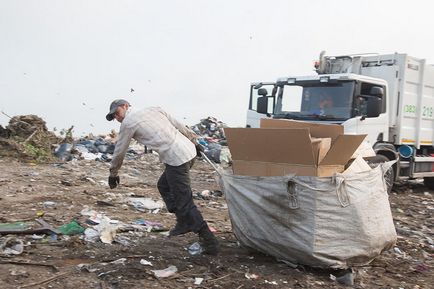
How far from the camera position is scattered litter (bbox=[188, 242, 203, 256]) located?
13.5ft

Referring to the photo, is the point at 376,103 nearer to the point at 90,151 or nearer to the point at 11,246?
the point at 11,246

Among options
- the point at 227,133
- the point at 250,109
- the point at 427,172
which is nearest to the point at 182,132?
the point at 227,133

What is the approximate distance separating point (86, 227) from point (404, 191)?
24.6ft

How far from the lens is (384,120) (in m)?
8.18

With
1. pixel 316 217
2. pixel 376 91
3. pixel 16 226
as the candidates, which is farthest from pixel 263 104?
pixel 316 217

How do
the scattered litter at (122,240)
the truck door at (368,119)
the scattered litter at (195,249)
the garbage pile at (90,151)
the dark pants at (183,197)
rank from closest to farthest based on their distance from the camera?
the dark pants at (183,197)
the scattered litter at (195,249)
the scattered litter at (122,240)
the truck door at (368,119)
the garbage pile at (90,151)

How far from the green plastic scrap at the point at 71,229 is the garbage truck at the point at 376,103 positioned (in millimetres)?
4017

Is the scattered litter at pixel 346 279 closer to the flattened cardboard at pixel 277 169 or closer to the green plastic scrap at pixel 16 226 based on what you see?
the flattened cardboard at pixel 277 169

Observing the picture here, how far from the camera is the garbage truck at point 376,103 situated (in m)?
7.45

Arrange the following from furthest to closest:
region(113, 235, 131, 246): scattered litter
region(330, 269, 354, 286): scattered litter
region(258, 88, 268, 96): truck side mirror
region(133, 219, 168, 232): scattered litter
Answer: region(258, 88, 268, 96): truck side mirror < region(133, 219, 168, 232): scattered litter < region(113, 235, 131, 246): scattered litter < region(330, 269, 354, 286): scattered litter

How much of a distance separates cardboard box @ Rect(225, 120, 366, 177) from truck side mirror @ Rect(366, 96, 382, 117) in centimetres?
361

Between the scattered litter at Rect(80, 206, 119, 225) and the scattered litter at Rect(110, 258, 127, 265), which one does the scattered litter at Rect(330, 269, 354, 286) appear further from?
the scattered litter at Rect(80, 206, 119, 225)

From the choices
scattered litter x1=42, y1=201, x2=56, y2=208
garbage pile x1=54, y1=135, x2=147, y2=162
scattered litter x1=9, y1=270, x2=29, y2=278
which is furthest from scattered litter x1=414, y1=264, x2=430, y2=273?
garbage pile x1=54, y1=135, x2=147, y2=162

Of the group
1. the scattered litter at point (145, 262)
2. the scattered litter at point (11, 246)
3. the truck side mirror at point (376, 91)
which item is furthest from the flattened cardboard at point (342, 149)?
the truck side mirror at point (376, 91)
